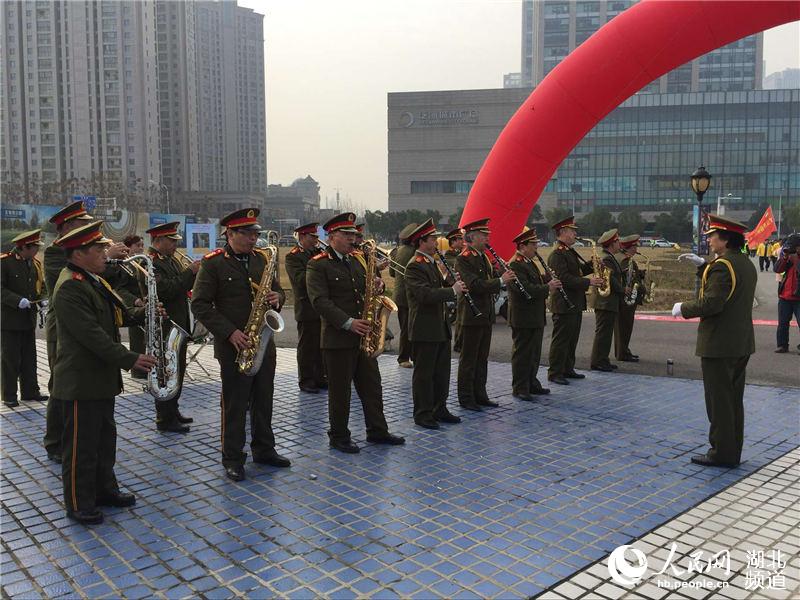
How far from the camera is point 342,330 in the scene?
21.8ft

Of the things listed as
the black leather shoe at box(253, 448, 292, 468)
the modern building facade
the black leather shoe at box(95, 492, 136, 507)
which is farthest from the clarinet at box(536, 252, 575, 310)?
the modern building facade

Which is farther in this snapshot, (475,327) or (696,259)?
(475,327)

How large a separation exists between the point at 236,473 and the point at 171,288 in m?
2.40

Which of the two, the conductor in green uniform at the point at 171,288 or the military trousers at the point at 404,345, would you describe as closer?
the conductor in green uniform at the point at 171,288

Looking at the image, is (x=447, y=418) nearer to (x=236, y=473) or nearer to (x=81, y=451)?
(x=236, y=473)

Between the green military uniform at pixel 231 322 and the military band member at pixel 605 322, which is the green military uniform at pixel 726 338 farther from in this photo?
the military band member at pixel 605 322

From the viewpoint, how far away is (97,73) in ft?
367

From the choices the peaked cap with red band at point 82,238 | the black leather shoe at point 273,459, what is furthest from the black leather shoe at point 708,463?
the peaked cap with red band at point 82,238

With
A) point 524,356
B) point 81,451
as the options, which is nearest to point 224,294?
point 81,451

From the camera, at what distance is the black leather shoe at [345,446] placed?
6.62 meters

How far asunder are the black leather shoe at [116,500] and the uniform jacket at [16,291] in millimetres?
3944

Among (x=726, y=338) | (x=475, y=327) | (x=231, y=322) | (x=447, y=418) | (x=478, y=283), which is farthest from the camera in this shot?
(x=475, y=327)

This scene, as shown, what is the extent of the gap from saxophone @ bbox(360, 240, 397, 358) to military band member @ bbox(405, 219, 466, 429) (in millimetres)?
485

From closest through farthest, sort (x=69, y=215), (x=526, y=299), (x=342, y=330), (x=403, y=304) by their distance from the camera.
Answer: (x=69, y=215) → (x=342, y=330) → (x=526, y=299) → (x=403, y=304)
